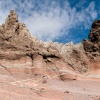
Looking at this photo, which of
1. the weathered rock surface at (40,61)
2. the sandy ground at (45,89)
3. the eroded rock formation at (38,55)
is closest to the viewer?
the sandy ground at (45,89)

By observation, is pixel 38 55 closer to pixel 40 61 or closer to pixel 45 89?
pixel 40 61

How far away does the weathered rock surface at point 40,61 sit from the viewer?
3068 cm

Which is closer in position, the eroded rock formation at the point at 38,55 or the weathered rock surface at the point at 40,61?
the weathered rock surface at the point at 40,61

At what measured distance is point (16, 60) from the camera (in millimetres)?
34344

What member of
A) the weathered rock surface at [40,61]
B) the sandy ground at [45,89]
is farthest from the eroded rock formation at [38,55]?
the sandy ground at [45,89]

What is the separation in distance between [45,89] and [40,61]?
7.42 meters

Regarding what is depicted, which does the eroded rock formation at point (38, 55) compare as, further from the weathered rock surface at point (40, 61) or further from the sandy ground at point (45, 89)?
the sandy ground at point (45, 89)

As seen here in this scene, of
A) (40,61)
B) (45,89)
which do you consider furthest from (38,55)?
(45,89)

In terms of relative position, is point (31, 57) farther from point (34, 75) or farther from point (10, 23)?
point (10, 23)

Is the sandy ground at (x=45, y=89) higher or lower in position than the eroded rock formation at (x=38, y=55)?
lower

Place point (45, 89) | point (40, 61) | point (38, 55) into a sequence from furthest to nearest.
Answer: point (38, 55), point (40, 61), point (45, 89)

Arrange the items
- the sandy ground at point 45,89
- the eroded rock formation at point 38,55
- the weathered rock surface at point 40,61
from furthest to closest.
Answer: the eroded rock formation at point 38,55 → the weathered rock surface at point 40,61 → the sandy ground at point 45,89

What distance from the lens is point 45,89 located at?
28422 millimetres

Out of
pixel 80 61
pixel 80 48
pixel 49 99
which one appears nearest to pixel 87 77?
pixel 80 61
